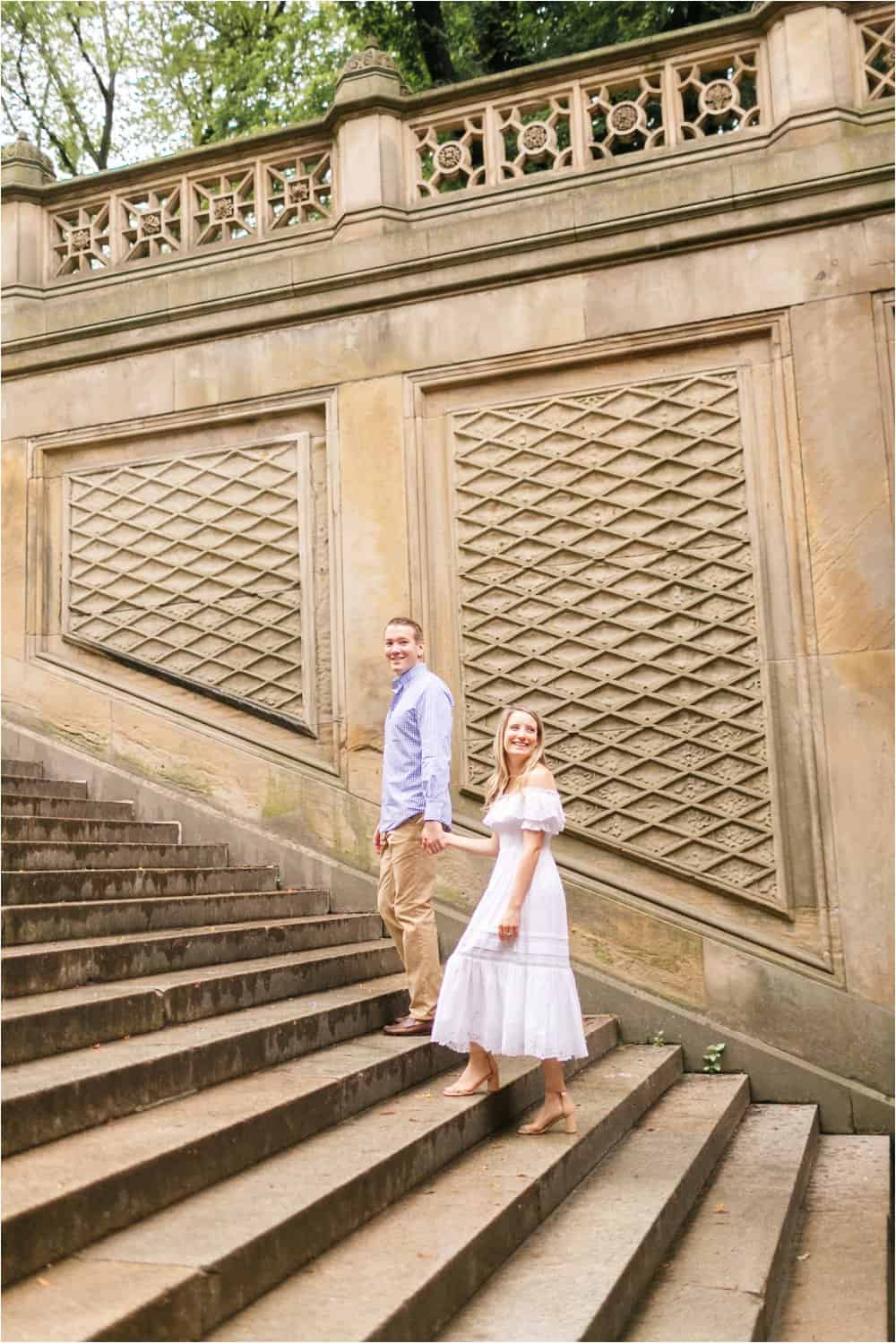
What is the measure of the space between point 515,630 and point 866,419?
8.22 feet

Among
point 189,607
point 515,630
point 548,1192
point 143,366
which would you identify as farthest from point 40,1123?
point 143,366

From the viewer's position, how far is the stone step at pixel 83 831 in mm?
6477

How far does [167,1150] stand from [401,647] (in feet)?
8.68

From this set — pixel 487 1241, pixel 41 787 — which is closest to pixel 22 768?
pixel 41 787

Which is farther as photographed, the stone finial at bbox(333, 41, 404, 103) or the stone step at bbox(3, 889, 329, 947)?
the stone finial at bbox(333, 41, 404, 103)

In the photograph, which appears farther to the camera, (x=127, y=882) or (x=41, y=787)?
(x=41, y=787)

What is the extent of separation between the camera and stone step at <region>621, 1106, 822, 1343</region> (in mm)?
3598

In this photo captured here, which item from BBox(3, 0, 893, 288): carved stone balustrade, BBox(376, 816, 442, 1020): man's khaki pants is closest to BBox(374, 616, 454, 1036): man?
BBox(376, 816, 442, 1020): man's khaki pants

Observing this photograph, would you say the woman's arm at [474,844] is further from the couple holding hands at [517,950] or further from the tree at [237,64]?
the tree at [237,64]

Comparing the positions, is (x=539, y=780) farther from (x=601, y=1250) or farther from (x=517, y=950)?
(x=601, y=1250)

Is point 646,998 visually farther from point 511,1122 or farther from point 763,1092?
point 511,1122

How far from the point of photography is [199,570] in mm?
8766

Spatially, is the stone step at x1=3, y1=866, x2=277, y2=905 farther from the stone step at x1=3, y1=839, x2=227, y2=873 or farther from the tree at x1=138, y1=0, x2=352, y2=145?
the tree at x1=138, y1=0, x2=352, y2=145

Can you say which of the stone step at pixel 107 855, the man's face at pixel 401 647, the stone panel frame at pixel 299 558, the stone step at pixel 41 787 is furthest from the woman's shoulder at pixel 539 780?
the stone step at pixel 41 787
